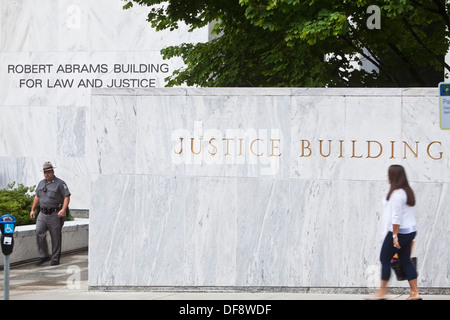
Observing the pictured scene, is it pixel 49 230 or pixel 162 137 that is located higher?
pixel 162 137

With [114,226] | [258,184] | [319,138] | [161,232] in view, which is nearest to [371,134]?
[319,138]

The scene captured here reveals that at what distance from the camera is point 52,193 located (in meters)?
15.1

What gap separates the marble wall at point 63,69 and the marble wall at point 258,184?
1213 centimetres

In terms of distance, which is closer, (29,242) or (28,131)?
(29,242)

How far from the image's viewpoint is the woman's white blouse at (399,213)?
9.74 meters

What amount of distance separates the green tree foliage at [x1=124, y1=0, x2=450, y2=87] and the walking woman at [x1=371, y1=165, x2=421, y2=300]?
16.5 ft

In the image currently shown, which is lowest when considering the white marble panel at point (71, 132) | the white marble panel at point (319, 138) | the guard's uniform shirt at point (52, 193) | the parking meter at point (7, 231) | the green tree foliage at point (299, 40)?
the parking meter at point (7, 231)

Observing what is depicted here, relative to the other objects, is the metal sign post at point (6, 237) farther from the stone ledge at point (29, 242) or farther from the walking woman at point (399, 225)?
the stone ledge at point (29, 242)

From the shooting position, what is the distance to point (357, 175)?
11.4 metres

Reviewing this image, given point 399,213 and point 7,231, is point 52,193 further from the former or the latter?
point 399,213

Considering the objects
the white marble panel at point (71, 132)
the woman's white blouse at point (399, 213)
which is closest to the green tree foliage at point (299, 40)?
the woman's white blouse at point (399, 213)

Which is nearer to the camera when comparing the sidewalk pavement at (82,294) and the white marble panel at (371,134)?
the sidewalk pavement at (82,294)

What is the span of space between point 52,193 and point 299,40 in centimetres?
577

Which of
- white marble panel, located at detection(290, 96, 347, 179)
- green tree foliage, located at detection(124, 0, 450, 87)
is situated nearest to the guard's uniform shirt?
green tree foliage, located at detection(124, 0, 450, 87)
